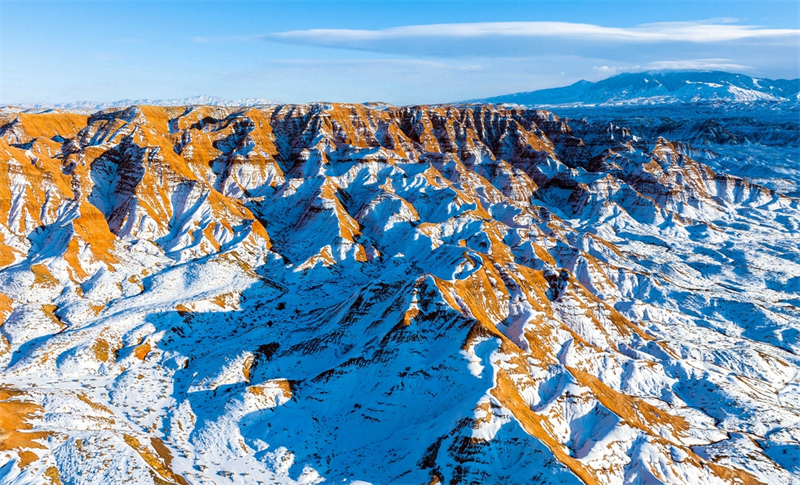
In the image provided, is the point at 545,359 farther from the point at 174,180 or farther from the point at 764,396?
the point at 174,180

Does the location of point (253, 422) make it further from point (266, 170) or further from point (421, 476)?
point (266, 170)

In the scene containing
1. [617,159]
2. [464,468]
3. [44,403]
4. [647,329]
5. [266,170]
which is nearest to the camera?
[464,468]

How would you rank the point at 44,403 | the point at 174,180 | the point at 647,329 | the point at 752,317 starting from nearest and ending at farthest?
the point at 44,403 < the point at 647,329 < the point at 752,317 < the point at 174,180

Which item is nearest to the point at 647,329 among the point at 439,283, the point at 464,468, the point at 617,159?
the point at 439,283

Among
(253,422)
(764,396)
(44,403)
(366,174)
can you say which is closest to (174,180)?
(366,174)

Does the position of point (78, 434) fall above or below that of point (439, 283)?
below

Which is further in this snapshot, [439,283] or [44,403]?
[439,283]

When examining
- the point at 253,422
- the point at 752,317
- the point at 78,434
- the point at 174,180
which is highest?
the point at 174,180
